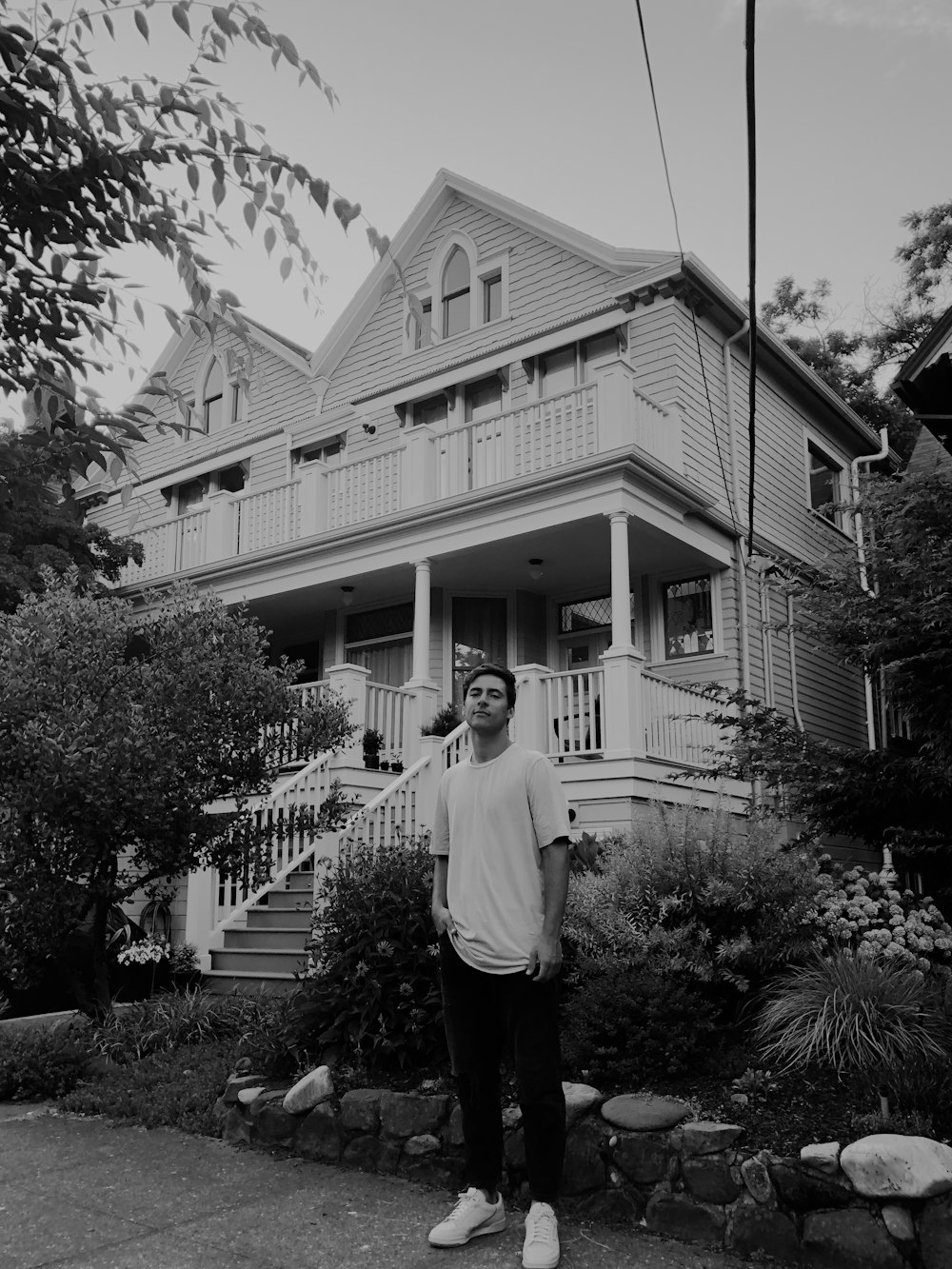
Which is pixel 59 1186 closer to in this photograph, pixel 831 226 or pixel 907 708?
pixel 907 708

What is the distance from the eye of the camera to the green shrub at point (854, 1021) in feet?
14.8

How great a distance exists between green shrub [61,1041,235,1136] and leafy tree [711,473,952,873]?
3710 mm

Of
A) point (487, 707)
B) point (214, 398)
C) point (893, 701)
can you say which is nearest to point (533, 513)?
point (893, 701)

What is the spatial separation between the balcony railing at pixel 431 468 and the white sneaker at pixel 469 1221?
7.93 m

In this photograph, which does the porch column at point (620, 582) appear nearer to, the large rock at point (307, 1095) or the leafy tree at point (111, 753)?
the leafy tree at point (111, 753)

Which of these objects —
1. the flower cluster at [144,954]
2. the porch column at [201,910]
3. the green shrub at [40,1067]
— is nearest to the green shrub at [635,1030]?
the green shrub at [40,1067]

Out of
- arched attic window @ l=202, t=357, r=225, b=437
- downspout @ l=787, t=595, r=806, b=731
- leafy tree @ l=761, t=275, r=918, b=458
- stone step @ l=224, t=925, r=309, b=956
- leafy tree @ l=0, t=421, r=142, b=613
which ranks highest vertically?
leafy tree @ l=761, t=275, r=918, b=458

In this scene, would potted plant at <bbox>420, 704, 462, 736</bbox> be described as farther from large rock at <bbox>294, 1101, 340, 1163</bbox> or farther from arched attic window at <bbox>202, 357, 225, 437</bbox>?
arched attic window at <bbox>202, 357, 225, 437</bbox>

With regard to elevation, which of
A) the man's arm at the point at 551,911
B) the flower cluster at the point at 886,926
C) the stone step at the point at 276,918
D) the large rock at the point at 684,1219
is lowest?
the large rock at the point at 684,1219

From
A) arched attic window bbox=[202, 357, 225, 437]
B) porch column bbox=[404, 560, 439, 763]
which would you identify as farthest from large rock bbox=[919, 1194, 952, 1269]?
arched attic window bbox=[202, 357, 225, 437]

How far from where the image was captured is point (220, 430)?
1805cm

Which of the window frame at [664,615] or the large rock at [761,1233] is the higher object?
the window frame at [664,615]

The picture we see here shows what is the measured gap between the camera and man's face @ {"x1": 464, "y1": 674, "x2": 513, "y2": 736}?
4.04m

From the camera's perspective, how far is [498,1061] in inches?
153
